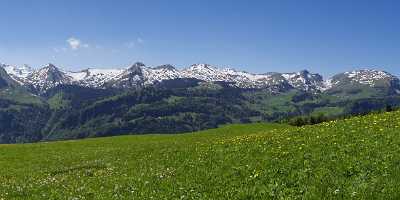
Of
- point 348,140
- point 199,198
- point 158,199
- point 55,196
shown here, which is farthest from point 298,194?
point 348,140

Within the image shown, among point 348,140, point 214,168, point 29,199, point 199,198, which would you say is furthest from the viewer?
point 348,140

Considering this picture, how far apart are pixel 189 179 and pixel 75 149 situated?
4189 cm

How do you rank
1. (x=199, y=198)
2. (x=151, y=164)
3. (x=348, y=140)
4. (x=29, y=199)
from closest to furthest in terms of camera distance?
(x=199, y=198) → (x=29, y=199) → (x=348, y=140) → (x=151, y=164)

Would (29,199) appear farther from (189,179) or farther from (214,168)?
(214,168)

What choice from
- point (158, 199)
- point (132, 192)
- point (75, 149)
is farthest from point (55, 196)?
point (75, 149)

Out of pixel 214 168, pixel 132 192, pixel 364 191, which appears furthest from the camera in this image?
pixel 214 168

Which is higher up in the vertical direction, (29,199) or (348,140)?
(348,140)

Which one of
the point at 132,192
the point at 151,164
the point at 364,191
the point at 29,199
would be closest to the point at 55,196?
the point at 29,199

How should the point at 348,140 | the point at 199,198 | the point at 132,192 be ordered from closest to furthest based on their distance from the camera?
the point at 199,198
the point at 132,192
the point at 348,140

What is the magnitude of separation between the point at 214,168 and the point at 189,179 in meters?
2.93

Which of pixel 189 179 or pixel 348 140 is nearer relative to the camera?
pixel 189 179

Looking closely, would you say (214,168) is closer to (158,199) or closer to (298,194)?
(158,199)

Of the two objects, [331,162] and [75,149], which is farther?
[75,149]

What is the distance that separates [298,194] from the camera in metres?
19.1
